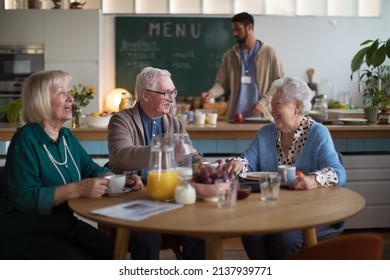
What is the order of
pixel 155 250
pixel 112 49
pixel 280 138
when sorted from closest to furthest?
1. pixel 155 250
2. pixel 280 138
3. pixel 112 49

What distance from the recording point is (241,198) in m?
2.00

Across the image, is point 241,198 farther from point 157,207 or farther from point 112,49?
point 112,49

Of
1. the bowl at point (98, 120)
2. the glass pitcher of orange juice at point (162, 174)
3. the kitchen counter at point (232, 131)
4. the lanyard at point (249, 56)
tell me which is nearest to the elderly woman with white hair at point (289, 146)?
the glass pitcher of orange juice at point (162, 174)

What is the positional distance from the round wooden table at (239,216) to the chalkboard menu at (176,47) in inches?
216

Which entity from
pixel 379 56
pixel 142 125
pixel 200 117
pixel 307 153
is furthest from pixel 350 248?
pixel 379 56

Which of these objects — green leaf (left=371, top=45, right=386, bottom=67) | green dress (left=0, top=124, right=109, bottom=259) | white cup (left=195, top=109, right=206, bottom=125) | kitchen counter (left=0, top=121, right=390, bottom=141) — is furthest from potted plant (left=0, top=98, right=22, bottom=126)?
green leaf (left=371, top=45, right=386, bottom=67)

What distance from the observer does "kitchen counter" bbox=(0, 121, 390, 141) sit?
388 centimetres

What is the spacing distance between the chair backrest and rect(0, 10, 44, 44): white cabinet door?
575 cm

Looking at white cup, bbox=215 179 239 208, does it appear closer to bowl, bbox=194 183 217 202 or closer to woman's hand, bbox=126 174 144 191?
bowl, bbox=194 183 217 202

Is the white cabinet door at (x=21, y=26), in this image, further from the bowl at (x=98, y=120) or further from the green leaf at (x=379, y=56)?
the green leaf at (x=379, y=56)

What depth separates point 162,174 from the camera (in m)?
1.96

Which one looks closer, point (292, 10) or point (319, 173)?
point (319, 173)

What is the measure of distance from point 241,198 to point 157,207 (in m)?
0.32
